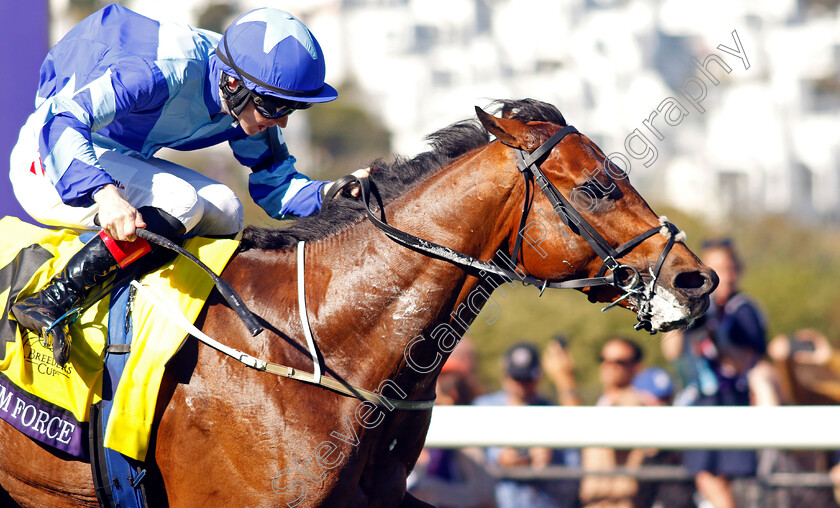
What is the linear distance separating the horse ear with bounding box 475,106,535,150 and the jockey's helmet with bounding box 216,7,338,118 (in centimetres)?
50

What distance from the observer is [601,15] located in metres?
27.2

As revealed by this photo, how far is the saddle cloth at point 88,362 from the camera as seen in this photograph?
244cm

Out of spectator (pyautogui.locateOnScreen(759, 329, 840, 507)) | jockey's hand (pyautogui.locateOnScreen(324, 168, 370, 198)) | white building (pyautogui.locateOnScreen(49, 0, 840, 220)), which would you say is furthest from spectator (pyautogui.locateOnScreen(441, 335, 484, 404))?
white building (pyautogui.locateOnScreen(49, 0, 840, 220))

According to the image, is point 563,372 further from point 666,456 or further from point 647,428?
point 647,428

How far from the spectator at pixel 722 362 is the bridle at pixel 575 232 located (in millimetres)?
2449

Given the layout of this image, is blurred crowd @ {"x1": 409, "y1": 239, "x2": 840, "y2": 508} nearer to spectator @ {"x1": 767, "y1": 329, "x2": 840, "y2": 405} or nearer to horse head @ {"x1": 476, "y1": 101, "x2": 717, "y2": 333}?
spectator @ {"x1": 767, "y1": 329, "x2": 840, "y2": 405}

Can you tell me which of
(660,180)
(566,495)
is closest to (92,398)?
(566,495)

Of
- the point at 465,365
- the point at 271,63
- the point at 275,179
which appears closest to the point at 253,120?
the point at 271,63

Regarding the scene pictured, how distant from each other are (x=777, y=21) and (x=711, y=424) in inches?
1015

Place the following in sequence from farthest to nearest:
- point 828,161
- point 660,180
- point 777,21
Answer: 1. point 777,21
2. point 828,161
3. point 660,180

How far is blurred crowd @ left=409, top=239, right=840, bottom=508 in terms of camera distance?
465cm

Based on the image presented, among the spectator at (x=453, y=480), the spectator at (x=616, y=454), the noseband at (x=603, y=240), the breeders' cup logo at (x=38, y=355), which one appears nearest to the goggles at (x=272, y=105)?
the noseband at (x=603, y=240)

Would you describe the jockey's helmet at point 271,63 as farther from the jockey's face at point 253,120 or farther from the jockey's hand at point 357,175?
the jockey's hand at point 357,175

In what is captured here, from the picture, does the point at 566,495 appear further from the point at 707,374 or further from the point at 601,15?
the point at 601,15
